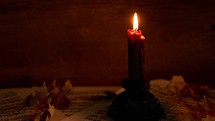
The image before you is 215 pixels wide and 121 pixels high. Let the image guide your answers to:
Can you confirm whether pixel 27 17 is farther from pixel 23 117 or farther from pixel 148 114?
pixel 148 114

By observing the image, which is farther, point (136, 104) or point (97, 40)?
point (97, 40)

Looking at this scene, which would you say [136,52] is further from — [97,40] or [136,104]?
[97,40]

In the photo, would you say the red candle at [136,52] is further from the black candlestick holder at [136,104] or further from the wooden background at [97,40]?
the wooden background at [97,40]

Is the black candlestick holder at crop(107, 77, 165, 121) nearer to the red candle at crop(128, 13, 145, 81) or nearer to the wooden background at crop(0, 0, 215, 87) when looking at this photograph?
the red candle at crop(128, 13, 145, 81)

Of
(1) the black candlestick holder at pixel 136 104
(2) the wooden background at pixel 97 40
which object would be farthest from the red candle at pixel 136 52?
(2) the wooden background at pixel 97 40

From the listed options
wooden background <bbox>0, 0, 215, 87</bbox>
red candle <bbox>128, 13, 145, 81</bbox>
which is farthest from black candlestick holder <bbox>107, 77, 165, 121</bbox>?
wooden background <bbox>0, 0, 215, 87</bbox>

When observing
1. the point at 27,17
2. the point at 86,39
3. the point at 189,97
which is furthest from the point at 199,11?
the point at 27,17

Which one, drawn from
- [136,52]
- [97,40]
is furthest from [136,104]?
[97,40]
